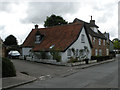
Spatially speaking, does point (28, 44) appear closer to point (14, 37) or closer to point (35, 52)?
point (35, 52)

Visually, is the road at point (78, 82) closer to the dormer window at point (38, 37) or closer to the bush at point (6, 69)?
the bush at point (6, 69)

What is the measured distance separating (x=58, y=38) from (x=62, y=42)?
2266 mm

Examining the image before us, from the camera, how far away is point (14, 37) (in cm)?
6056

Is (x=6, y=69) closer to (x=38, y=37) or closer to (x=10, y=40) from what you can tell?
(x=38, y=37)

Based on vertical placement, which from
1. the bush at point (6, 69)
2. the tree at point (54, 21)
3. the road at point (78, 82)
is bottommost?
Result: the road at point (78, 82)

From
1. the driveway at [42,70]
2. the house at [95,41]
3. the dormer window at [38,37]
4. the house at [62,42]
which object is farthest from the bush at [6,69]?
the house at [95,41]

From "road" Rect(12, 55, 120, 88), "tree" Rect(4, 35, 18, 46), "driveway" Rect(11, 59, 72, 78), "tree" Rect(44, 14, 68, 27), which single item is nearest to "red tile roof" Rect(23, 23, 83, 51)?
"driveway" Rect(11, 59, 72, 78)

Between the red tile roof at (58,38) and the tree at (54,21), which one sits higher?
the tree at (54,21)

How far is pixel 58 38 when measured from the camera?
1056 inches

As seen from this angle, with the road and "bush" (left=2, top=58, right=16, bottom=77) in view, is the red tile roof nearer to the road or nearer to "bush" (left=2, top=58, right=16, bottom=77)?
the road

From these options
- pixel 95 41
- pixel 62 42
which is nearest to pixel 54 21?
pixel 95 41

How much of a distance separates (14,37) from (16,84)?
53417 mm

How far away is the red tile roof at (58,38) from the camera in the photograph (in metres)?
24.4

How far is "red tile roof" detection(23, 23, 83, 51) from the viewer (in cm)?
2437
